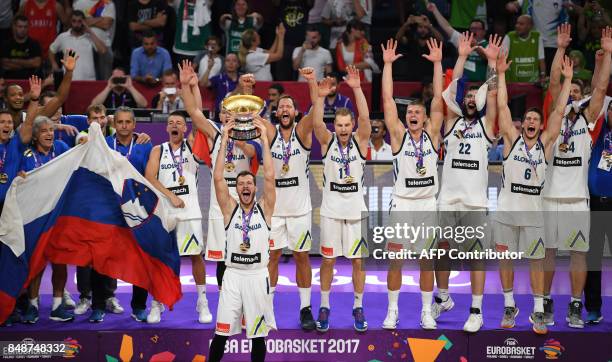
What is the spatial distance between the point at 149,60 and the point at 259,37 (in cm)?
159

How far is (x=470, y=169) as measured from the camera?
35.1ft

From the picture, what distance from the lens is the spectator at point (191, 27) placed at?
51.6 feet

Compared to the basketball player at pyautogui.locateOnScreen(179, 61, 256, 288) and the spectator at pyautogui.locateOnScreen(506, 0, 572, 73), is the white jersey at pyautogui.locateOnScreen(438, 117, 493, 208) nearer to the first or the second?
the basketball player at pyautogui.locateOnScreen(179, 61, 256, 288)

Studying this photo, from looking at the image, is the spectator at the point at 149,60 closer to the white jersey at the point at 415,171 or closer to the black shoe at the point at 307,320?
the white jersey at the point at 415,171

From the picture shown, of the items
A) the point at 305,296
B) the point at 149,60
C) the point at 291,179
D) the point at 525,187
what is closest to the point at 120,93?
the point at 149,60

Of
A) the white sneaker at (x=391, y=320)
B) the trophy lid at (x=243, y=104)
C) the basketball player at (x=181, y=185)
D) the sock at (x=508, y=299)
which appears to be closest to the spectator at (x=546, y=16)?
the sock at (x=508, y=299)

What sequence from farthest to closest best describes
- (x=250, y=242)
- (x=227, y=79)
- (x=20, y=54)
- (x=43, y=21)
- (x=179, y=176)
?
(x=43, y=21) < (x=20, y=54) < (x=227, y=79) < (x=179, y=176) < (x=250, y=242)

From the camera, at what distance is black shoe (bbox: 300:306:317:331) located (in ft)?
34.6

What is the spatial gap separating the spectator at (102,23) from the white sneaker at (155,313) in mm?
5688

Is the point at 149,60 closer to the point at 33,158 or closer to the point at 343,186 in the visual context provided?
the point at 33,158

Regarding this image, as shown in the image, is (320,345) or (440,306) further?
(440,306)

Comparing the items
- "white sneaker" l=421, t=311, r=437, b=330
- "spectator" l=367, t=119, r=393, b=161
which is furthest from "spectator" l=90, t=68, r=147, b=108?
"white sneaker" l=421, t=311, r=437, b=330

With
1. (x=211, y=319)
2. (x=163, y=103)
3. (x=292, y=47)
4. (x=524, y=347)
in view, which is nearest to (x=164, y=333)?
(x=211, y=319)

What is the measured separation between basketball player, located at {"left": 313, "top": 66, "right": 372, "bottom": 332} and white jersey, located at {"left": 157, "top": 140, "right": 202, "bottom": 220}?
133 cm
